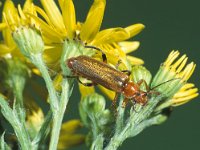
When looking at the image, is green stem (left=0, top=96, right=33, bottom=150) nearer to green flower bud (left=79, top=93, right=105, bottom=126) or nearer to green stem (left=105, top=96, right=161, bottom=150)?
green stem (left=105, top=96, right=161, bottom=150)

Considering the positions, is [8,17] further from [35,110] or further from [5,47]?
[35,110]

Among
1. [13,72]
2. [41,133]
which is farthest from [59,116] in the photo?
[13,72]

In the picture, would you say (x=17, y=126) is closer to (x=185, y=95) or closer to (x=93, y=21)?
(x=93, y=21)

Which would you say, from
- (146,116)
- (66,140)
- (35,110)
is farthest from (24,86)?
(146,116)

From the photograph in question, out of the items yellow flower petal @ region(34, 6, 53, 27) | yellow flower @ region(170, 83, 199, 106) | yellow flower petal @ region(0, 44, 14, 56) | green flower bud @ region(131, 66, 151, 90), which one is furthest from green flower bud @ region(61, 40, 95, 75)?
yellow flower @ region(170, 83, 199, 106)

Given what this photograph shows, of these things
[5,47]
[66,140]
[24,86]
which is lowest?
[66,140]

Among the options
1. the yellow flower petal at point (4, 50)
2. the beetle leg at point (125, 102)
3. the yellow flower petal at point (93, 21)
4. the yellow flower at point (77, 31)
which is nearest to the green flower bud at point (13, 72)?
the yellow flower petal at point (4, 50)
